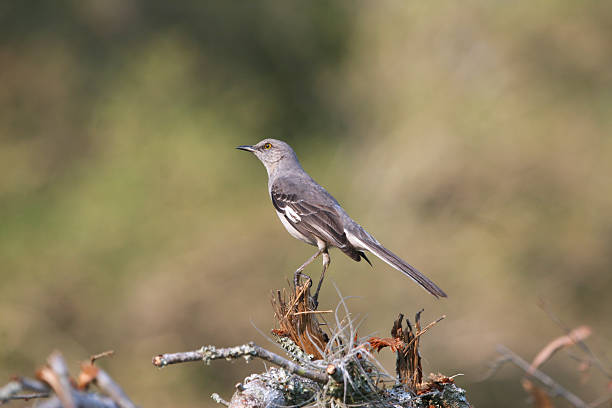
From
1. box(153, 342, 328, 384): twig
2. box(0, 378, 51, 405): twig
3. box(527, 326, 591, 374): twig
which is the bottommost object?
box(0, 378, 51, 405): twig

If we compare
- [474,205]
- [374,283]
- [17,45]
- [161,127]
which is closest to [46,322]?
[161,127]

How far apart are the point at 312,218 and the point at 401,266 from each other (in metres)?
1.26

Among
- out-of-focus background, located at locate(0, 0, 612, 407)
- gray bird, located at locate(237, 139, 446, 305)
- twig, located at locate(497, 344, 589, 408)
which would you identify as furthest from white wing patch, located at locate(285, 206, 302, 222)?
twig, located at locate(497, 344, 589, 408)

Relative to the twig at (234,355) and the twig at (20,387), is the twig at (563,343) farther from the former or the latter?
the twig at (20,387)

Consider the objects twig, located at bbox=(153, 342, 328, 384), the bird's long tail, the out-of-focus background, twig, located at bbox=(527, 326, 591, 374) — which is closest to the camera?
twig, located at bbox=(527, 326, 591, 374)

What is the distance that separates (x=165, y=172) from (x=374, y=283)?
4587 mm

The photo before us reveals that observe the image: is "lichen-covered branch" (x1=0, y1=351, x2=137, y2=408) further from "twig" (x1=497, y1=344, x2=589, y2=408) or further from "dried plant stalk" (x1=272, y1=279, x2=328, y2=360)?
"dried plant stalk" (x1=272, y1=279, x2=328, y2=360)

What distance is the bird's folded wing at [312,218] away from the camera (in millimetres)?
5137

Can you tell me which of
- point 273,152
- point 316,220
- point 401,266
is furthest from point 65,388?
point 273,152

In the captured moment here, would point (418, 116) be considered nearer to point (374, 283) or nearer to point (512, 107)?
point (512, 107)

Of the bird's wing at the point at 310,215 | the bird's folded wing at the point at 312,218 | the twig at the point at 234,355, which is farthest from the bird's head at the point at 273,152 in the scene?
the twig at the point at 234,355

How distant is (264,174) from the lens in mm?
11211

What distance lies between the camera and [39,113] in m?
11.2

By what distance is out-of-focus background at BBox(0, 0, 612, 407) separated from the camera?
8.24 meters
